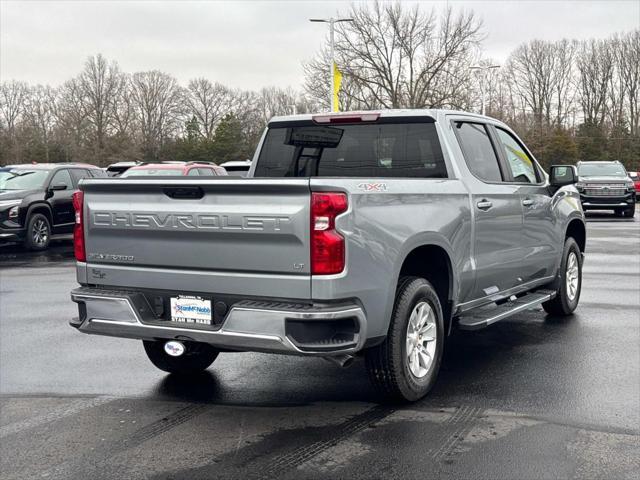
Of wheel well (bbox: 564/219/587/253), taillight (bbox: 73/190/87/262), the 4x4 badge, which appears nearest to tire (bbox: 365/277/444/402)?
the 4x4 badge

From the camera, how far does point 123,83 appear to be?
77062mm

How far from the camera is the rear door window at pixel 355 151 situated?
19.2 feet

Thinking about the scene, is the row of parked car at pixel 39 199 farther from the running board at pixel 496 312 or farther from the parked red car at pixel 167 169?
the running board at pixel 496 312

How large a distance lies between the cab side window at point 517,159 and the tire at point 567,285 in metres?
1.02

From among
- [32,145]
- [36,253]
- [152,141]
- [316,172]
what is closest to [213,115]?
[152,141]

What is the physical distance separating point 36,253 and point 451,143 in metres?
12.0

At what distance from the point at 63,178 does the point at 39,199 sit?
1.17 meters

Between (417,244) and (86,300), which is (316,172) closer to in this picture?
(417,244)

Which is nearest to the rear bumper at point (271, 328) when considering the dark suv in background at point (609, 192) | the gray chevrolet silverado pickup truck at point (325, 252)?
the gray chevrolet silverado pickup truck at point (325, 252)

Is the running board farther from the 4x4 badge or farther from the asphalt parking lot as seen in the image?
the 4x4 badge

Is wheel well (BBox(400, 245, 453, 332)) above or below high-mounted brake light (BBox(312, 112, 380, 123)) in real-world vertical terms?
below

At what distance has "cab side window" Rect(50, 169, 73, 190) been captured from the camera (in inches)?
655

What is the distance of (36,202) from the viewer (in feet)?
51.7

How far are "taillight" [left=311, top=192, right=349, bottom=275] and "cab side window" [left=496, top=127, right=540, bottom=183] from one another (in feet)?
9.82
